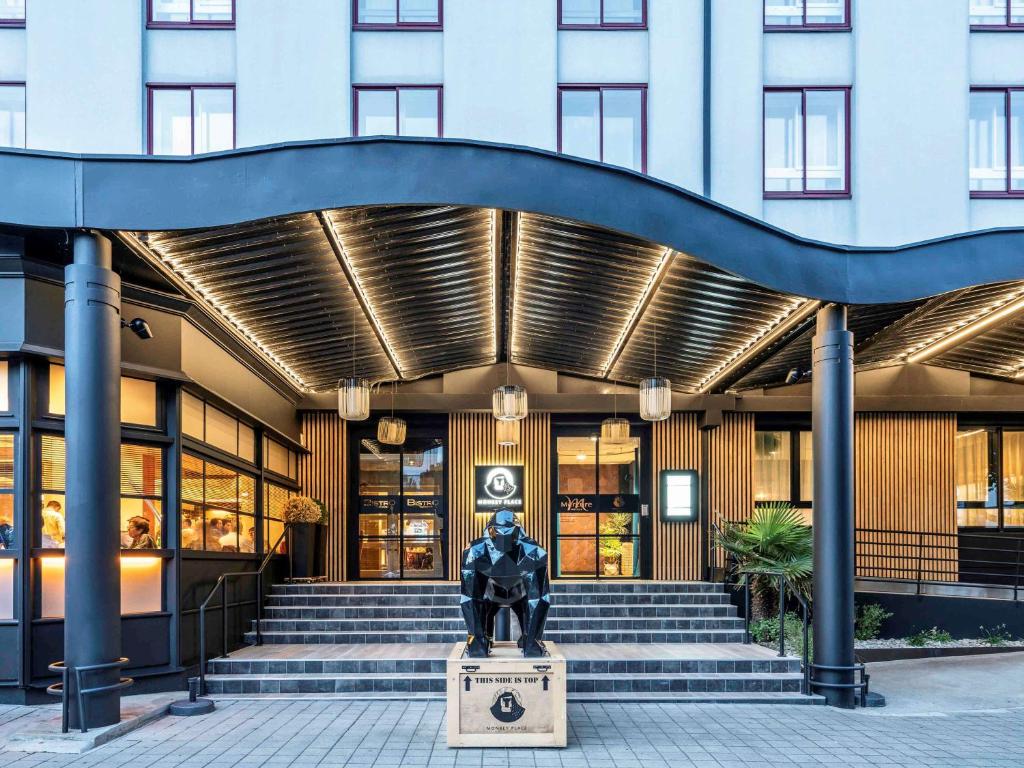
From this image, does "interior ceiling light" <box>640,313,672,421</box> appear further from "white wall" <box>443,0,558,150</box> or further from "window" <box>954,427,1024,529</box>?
"window" <box>954,427,1024,529</box>

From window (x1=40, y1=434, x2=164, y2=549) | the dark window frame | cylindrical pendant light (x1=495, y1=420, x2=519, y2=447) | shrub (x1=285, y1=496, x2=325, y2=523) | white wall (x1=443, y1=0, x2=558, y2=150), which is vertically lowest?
shrub (x1=285, y1=496, x2=325, y2=523)

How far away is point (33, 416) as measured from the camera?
9047 millimetres

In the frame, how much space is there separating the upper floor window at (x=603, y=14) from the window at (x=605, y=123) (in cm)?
88

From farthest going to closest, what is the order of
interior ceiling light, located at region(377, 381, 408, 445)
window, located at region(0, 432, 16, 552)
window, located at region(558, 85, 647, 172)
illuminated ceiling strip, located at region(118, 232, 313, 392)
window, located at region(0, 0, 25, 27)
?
1. interior ceiling light, located at region(377, 381, 408, 445)
2. window, located at region(558, 85, 647, 172)
3. window, located at region(0, 0, 25, 27)
4. window, located at region(0, 432, 16, 552)
5. illuminated ceiling strip, located at region(118, 232, 313, 392)

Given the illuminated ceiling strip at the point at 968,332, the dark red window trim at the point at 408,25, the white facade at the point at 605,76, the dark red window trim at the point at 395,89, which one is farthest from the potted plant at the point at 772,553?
the dark red window trim at the point at 408,25

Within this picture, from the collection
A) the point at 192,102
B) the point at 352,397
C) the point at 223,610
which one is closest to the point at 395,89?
the point at 192,102

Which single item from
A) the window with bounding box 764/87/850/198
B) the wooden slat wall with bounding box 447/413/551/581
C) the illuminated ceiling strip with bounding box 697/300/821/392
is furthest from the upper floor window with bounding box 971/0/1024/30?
the wooden slat wall with bounding box 447/413/551/581

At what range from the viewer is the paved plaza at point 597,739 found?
7352 millimetres

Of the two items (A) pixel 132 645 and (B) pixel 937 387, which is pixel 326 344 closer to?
(A) pixel 132 645

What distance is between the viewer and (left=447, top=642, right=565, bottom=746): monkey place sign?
25.6 feet

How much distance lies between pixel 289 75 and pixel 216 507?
20.0 ft

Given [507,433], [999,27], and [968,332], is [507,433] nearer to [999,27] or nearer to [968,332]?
[968,332]

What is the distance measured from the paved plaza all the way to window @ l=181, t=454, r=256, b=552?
197cm

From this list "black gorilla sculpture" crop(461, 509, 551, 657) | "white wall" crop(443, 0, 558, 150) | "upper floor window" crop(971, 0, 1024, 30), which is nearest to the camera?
"black gorilla sculpture" crop(461, 509, 551, 657)
